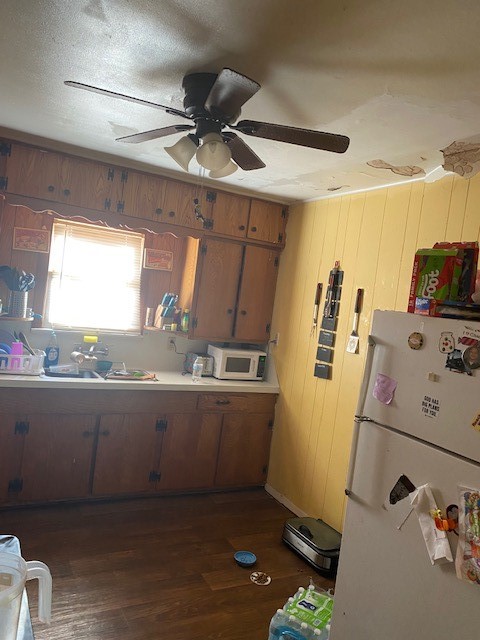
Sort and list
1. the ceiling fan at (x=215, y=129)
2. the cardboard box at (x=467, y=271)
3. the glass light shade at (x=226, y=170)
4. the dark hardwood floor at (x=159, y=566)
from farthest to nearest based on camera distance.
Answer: the dark hardwood floor at (x=159, y=566), the glass light shade at (x=226, y=170), the cardboard box at (x=467, y=271), the ceiling fan at (x=215, y=129)

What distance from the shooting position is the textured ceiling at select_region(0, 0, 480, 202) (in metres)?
1.45

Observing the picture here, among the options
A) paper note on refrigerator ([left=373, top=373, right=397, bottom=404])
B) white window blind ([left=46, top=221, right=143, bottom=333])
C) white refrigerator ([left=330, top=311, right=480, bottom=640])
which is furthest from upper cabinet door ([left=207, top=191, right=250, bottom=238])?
paper note on refrigerator ([left=373, top=373, right=397, bottom=404])

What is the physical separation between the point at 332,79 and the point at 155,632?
2.51m

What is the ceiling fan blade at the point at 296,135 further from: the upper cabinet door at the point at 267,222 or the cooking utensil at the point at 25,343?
the cooking utensil at the point at 25,343

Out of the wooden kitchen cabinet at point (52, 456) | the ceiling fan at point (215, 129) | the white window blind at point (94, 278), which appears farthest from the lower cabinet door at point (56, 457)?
the ceiling fan at point (215, 129)

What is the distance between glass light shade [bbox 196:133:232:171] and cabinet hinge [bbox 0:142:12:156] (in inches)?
73.2

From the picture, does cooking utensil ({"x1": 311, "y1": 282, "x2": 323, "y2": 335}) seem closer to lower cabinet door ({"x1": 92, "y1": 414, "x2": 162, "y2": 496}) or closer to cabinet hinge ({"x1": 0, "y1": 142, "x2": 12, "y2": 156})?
lower cabinet door ({"x1": 92, "y1": 414, "x2": 162, "y2": 496})

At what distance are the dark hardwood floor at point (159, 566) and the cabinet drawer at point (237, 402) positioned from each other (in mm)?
724

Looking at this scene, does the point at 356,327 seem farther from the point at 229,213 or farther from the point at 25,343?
the point at 25,343

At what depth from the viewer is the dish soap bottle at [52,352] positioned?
3578 mm

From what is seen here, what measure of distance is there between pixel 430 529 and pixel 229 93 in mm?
1675

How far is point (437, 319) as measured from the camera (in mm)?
1772

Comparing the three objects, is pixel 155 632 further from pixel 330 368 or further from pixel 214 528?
pixel 330 368

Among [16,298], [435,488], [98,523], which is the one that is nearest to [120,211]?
[16,298]
